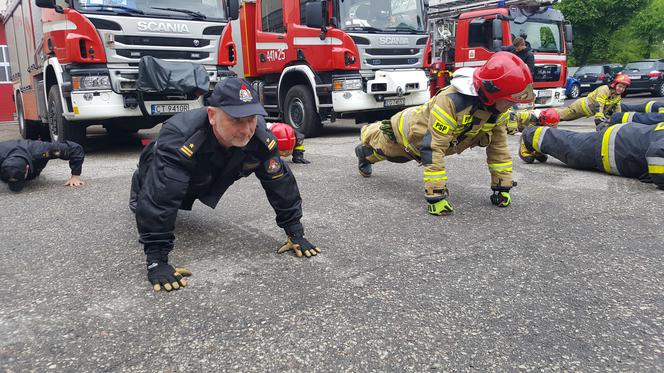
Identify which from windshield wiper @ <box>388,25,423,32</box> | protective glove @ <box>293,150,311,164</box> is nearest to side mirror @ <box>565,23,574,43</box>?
windshield wiper @ <box>388,25,423,32</box>

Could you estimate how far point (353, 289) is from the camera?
264 cm

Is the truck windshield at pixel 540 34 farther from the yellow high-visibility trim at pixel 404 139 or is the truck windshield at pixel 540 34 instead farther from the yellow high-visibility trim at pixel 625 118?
the yellow high-visibility trim at pixel 404 139

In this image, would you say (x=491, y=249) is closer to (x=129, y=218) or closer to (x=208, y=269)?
(x=208, y=269)

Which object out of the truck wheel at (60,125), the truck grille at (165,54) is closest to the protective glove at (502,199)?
the truck grille at (165,54)

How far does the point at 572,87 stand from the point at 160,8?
20.3 m

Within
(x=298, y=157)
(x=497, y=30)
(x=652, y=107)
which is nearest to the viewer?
(x=298, y=157)

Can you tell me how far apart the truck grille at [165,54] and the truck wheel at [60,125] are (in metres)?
1.31

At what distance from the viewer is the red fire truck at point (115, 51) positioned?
6.69 m

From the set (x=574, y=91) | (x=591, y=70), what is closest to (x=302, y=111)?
(x=574, y=91)

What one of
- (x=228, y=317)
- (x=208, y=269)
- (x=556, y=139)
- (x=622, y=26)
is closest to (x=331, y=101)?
(x=556, y=139)

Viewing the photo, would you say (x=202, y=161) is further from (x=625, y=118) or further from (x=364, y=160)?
(x=625, y=118)

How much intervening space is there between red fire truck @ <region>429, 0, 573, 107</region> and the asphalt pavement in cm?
769

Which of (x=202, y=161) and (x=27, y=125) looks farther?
(x=27, y=125)

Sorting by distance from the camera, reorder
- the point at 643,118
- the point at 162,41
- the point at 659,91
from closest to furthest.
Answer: the point at 643,118, the point at 162,41, the point at 659,91
